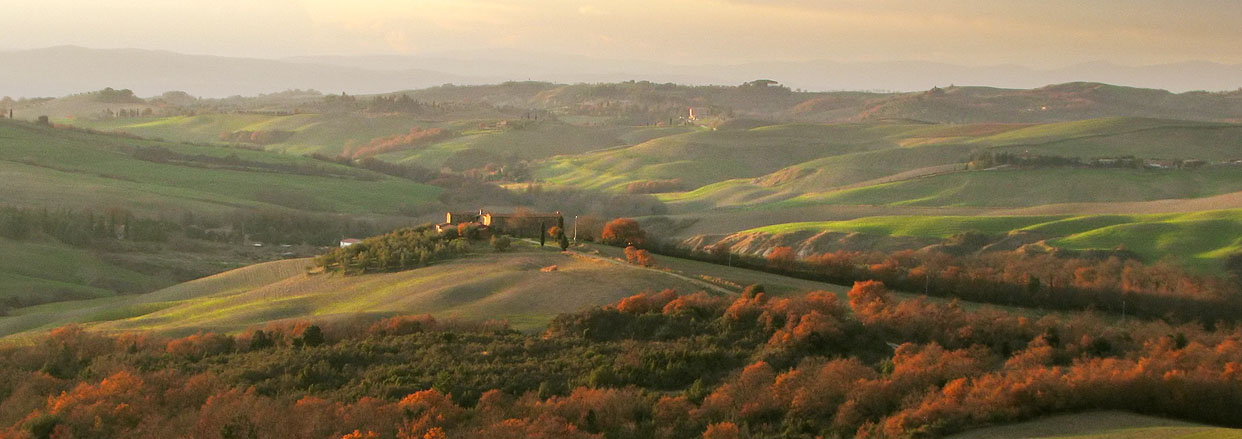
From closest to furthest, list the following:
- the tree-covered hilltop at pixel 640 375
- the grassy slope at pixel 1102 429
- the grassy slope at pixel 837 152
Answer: the grassy slope at pixel 1102 429 → the tree-covered hilltop at pixel 640 375 → the grassy slope at pixel 837 152

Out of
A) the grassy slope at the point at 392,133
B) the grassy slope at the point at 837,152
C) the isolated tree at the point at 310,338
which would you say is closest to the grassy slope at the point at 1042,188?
the grassy slope at the point at 837,152

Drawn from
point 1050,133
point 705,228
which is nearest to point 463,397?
point 705,228

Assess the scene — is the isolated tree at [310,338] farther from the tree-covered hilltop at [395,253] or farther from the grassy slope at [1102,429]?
the grassy slope at [1102,429]

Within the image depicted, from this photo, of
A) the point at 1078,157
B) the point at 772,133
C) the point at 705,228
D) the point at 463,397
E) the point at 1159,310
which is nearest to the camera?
the point at 463,397

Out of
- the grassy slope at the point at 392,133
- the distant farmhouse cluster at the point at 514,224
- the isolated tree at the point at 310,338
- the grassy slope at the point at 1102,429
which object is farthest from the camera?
the grassy slope at the point at 392,133

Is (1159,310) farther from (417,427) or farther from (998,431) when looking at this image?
(417,427)
